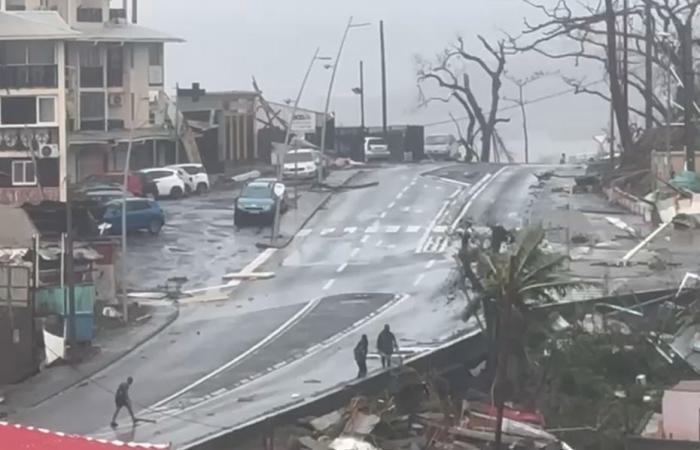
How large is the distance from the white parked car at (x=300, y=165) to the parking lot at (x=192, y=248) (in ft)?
23.7

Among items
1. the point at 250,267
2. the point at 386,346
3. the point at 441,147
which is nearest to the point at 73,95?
the point at 250,267

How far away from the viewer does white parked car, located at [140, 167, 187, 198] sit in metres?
62.2

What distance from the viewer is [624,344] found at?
102 feet

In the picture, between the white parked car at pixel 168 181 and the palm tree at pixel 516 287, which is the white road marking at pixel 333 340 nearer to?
the palm tree at pixel 516 287

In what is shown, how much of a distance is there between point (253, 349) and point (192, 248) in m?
13.4

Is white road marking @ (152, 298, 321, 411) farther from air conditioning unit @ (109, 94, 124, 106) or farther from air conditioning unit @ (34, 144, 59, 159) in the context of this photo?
air conditioning unit @ (109, 94, 124, 106)

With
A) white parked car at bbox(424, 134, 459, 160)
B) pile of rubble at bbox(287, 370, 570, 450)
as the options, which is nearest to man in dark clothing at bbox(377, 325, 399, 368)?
pile of rubble at bbox(287, 370, 570, 450)

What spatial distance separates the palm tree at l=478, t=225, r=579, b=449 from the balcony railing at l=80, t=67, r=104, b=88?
39147 millimetres

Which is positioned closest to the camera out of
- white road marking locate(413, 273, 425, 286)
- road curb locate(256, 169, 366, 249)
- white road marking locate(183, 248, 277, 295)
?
white road marking locate(413, 273, 425, 286)

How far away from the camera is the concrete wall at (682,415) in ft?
81.0

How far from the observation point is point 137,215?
5169cm

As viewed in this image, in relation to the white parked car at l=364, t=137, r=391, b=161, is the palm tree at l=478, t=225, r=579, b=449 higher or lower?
lower

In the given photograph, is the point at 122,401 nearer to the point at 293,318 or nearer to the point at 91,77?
the point at 293,318

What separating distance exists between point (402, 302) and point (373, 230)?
37.3 feet
